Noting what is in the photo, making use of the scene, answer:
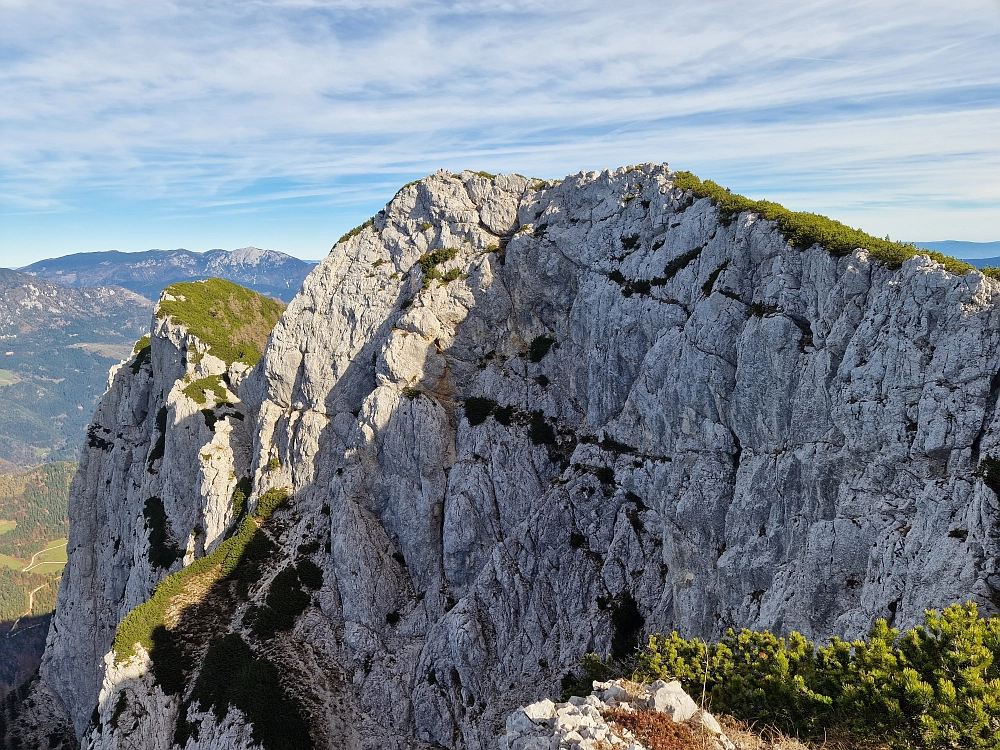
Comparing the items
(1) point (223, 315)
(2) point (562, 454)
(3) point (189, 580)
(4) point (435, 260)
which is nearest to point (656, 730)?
(2) point (562, 454)

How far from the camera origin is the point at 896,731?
16.4m

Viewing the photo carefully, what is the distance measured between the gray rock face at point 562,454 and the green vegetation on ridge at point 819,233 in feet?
3.42

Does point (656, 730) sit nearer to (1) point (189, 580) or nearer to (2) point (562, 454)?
(2) point (562, 454)

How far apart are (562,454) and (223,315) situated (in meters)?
80.8

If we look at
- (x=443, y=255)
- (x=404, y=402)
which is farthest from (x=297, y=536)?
(x=443, y=255)

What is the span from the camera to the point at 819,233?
3872cm

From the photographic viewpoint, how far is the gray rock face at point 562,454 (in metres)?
29.5

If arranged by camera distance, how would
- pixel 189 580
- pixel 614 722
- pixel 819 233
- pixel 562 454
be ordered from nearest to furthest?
pixel 614 722 < pixel 819 233 < pixel 562 454 < pixel 189 580

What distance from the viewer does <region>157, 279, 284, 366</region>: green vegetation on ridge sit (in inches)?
3826

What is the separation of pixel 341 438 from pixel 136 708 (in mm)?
35049

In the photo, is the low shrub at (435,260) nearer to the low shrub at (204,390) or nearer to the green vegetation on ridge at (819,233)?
the green vegetation on ridge at (819,233)

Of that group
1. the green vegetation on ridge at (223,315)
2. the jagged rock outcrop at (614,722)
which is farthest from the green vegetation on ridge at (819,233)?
the green vegetation on ridge at (223,315)

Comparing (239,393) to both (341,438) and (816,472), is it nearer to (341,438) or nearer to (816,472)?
(341,438)

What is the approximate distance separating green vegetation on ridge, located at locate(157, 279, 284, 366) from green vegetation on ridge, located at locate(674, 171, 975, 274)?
81.2 meters
